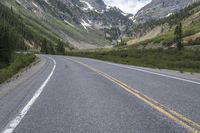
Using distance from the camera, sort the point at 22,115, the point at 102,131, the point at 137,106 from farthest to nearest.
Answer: the point at 137,106 → the point at 22,115 → the point at 102,131

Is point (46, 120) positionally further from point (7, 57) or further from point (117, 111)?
point (7, 57)

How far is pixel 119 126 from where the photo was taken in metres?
6.15

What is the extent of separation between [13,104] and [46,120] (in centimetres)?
255

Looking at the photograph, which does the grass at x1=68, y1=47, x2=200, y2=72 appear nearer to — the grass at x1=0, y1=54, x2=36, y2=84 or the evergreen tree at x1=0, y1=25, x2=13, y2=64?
the grass at x1=0, y1=54, x2=36, y2=84

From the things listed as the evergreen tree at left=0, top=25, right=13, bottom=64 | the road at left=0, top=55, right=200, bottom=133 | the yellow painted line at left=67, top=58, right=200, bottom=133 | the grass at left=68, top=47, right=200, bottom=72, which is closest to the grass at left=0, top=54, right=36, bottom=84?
the road at left=0, top=55, right=200, bottom=133

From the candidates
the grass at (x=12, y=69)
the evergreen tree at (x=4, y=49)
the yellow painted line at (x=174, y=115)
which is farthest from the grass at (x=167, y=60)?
the evergreen tree at (x=4, y=49)

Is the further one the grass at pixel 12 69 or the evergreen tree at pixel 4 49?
the evergreen tree at pixel 4 49

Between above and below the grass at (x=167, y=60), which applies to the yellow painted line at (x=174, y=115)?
above

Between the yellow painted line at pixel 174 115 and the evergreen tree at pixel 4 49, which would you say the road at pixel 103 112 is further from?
the evergreen tree at pixel 4 49

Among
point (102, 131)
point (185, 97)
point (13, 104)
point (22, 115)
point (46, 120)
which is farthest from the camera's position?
point (185, 97)

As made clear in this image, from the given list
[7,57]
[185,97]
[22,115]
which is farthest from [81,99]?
[7,57]

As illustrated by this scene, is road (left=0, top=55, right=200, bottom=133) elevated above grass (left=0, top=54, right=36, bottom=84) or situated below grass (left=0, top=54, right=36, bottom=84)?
above

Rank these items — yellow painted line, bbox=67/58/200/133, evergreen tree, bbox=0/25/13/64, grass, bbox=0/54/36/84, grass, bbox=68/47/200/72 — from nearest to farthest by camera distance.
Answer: yellow painted line, bbox=67/58/200/133
grass, bbox=0/54/36/84
grass, bbox=68/47/200/72
evergreen tree, bbox=0/25/13/64

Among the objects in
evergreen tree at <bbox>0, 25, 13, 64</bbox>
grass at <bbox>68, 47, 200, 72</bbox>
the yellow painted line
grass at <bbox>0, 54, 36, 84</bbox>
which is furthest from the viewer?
evergreen tree at <bbox>0, 25, 13, 64</bbox>
